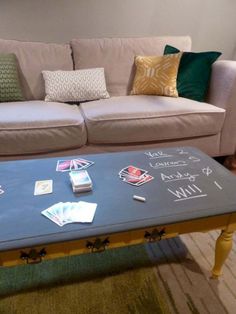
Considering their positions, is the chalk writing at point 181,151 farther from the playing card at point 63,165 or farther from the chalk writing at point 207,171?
the playing card at point 63,165

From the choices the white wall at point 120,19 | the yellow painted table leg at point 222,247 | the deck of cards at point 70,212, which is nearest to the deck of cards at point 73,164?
the deck of cards at point 70,212

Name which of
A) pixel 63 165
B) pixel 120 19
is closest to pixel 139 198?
pixel 63 165

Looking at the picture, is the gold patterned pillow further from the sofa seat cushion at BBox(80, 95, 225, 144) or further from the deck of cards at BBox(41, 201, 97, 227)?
the deck of cards at BBox(41, 201, 97, 227)

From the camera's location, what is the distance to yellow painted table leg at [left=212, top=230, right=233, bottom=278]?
3.46 ft

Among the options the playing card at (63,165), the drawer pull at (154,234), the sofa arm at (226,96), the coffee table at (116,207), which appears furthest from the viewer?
the sofa arm at (226,96)

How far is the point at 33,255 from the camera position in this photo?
0.82 meters

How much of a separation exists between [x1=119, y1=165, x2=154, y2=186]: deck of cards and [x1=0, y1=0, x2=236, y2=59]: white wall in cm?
174

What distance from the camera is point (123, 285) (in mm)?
1123

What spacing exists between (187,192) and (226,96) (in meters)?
1.15

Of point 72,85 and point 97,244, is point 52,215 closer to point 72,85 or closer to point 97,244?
point 97,244

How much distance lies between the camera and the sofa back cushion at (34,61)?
2018mm

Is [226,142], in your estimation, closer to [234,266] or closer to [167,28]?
[234,266]

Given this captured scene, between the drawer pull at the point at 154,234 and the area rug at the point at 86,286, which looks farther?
the area rug at the point at 86,286

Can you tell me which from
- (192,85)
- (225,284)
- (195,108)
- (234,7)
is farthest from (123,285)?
(234,7)
